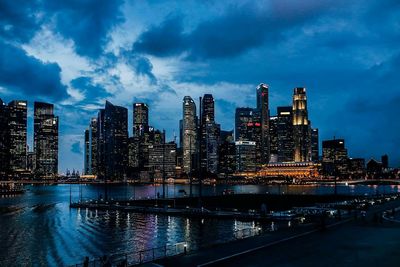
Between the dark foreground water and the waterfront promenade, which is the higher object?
the waterfront promenade

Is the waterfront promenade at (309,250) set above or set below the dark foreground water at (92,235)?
above

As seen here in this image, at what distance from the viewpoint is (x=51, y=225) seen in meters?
74.5

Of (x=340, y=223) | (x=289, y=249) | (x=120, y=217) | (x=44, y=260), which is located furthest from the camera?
(x=120, y=217)

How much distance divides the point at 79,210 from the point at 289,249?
74.3 m

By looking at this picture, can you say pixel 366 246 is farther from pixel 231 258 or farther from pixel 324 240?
pixel 231 258

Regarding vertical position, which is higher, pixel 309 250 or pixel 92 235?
pixel 309 250

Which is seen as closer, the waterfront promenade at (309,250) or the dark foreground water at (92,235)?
the waterfront promenade at (309,250)

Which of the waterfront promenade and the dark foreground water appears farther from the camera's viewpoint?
the dark foreground water

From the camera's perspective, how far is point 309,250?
31141 millimetres

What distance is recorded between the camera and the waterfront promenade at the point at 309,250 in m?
27.0

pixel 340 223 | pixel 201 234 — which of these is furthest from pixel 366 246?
pixel 201 234

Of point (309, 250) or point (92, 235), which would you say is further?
point (92, 235)

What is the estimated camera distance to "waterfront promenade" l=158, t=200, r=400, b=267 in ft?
88.5

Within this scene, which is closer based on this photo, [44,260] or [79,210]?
[44,260]
